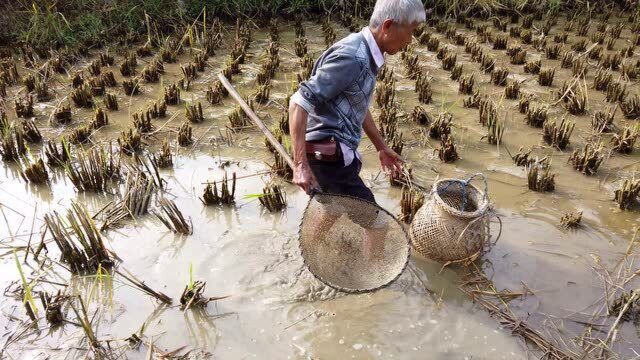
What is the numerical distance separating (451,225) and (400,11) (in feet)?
4.61

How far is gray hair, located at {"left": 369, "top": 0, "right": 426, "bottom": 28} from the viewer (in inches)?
91.7

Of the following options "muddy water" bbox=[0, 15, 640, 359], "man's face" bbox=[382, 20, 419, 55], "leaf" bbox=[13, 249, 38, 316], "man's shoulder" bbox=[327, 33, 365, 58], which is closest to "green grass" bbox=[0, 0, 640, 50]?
"muddy water" bbox=[0, 15, 640, 359]

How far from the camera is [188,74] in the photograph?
21.2 feet

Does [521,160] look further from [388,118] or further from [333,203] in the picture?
[333,203]

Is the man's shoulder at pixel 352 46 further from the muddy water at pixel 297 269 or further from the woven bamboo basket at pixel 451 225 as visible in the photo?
the muddy water at pixel 297 269

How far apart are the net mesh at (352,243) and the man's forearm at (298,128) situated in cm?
25

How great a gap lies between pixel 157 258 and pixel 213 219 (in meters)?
0.59

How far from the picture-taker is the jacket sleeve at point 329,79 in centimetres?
243

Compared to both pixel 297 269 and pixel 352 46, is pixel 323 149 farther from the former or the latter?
pixel 297 269

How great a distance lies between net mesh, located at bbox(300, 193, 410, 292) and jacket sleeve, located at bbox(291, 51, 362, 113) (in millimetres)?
512

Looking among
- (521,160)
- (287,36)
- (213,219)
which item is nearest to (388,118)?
(521,160)

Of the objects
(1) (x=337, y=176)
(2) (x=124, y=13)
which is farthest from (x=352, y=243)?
(2) (x=124, y=13)

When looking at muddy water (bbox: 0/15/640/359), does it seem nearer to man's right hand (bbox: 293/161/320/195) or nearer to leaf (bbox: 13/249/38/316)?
leaf (bbox: 13/249/38/316)

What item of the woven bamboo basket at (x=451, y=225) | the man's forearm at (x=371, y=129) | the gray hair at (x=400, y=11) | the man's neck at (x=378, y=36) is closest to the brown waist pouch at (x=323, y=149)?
the man's forearm at (x=371, y=129)
